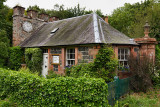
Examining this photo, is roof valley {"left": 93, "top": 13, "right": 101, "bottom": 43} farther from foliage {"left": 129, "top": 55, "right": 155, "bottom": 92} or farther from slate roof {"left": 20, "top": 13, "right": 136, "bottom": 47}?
foliage {"left": 129, "top": 55, "right": 155, "bottom": 92}

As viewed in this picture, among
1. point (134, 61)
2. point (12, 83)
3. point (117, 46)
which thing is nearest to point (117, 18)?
point (117, 46)

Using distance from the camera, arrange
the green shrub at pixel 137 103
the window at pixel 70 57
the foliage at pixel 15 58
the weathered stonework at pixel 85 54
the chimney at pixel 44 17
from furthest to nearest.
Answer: the chimney at pixel 44 17 → the foliage at pixel 15 58 → the window at pixel 70 57 → the weathered stonework at pixel 85 54 → the green shrub at pixel 137 103

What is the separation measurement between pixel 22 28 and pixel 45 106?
43.9ft

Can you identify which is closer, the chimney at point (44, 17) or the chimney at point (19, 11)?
the chimney at point (19, 11)

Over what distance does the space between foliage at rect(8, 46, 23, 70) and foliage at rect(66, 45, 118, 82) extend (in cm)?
838

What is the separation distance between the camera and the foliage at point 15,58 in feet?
47.6

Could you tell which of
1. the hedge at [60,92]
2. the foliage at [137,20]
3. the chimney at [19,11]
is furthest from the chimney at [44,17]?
the hedge at [60,92]

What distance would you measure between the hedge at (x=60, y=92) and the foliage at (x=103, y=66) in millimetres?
4013

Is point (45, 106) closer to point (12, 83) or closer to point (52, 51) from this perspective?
point (12, 83)

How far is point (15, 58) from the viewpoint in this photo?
14523 mm

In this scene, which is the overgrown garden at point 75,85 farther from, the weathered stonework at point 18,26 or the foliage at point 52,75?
the weathered stonework at point 18,26

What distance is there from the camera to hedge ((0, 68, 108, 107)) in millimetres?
4730

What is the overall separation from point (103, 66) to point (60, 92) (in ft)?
16.1

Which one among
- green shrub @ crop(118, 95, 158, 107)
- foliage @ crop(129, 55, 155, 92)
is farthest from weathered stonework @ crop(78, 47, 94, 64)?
green shrub @ crop(118, 95, 158, 107)
